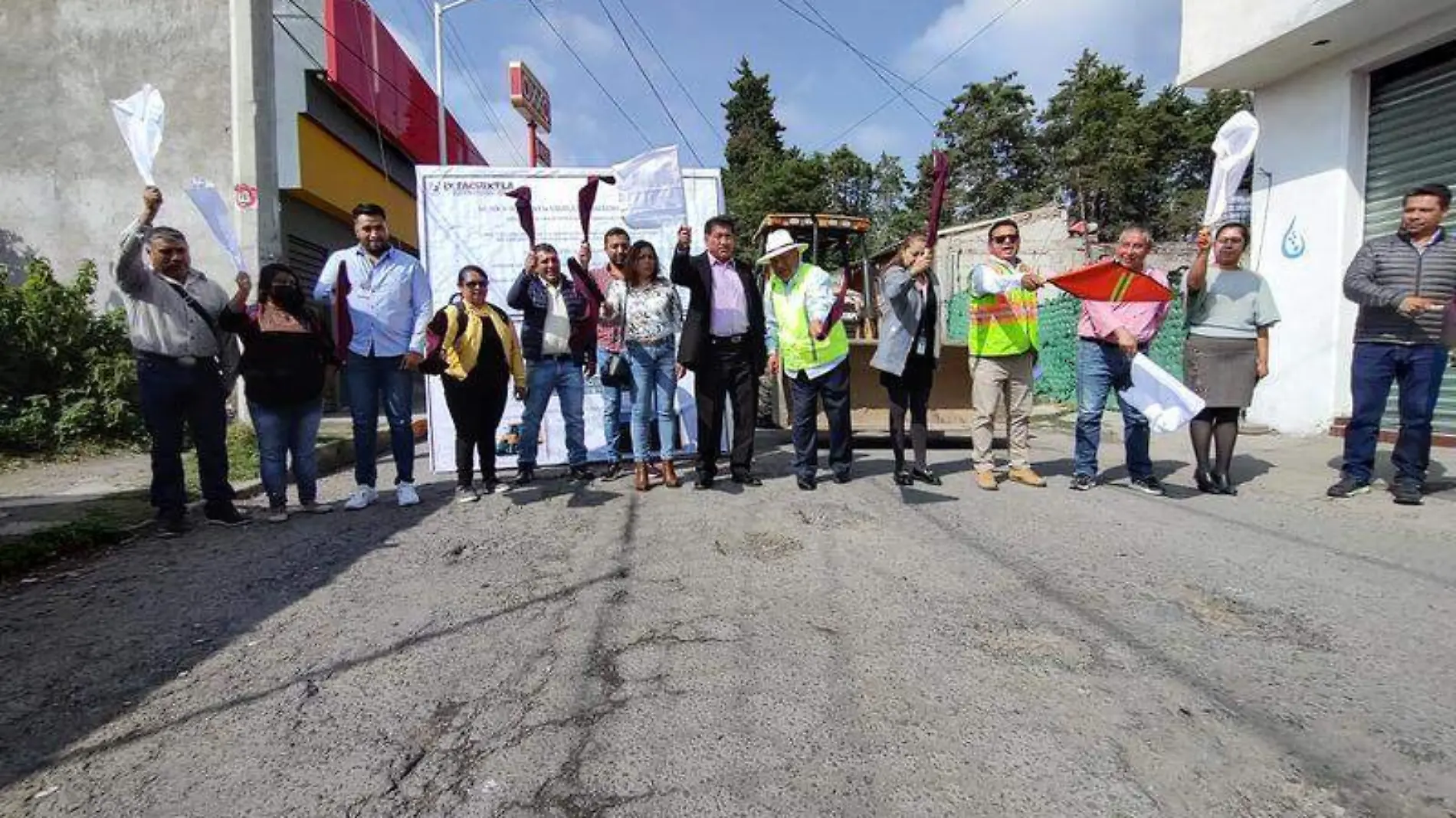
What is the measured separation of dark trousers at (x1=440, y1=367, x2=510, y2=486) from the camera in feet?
18.3

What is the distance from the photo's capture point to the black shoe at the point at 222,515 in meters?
5.13

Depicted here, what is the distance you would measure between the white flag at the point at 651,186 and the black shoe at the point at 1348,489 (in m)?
4.90

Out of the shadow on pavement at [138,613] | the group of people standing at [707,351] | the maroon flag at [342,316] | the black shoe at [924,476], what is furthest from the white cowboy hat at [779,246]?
the shadow on pavement at [138,613]

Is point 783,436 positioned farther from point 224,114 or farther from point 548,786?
point 224,114

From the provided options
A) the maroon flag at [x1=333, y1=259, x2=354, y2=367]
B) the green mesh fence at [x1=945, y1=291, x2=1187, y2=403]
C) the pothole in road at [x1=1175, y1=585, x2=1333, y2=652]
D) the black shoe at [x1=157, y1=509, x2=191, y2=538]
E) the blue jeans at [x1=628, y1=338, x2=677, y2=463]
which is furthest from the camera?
the green mesh fence at [x1=945, y1=291, x2=1187, y2=403]

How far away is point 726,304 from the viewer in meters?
5.80

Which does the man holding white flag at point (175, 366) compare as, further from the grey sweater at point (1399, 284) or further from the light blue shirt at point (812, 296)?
the grey sweater at point (1399, 284)

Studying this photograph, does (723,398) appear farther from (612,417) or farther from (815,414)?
(612,417)

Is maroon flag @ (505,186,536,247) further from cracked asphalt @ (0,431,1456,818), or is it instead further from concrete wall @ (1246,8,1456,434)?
concrete wall @ (1246,8,1456,434)

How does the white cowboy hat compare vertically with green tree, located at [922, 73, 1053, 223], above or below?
below

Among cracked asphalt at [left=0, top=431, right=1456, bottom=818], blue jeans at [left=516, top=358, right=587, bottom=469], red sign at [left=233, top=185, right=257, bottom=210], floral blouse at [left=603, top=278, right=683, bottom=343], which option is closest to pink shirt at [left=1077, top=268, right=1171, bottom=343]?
cracked asphalt at [left=0, top=431, right=1456, bottom=818]

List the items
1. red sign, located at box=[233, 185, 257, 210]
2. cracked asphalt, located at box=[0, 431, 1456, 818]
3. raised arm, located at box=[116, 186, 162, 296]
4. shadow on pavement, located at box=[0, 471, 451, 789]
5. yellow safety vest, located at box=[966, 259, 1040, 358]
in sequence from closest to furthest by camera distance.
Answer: cracked asphalt, located at box=[0, 431, 1456, 818]
shadow on pavement, located at box=[0, 471, 451, 789]
raised arm, located at box=[116, 186, 162, 296]
yellow safety vest, located at box=[966, 259, 1040, 358]
red sign, located at box=[233, 185, 257, 210]

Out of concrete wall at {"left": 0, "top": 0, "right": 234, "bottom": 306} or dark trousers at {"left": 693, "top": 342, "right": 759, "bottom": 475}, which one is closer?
dark trousers at {"left": 693, "top": 342, "right": 759, "bottom": 475}

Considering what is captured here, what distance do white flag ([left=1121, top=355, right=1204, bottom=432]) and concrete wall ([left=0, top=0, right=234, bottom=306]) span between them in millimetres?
11790
